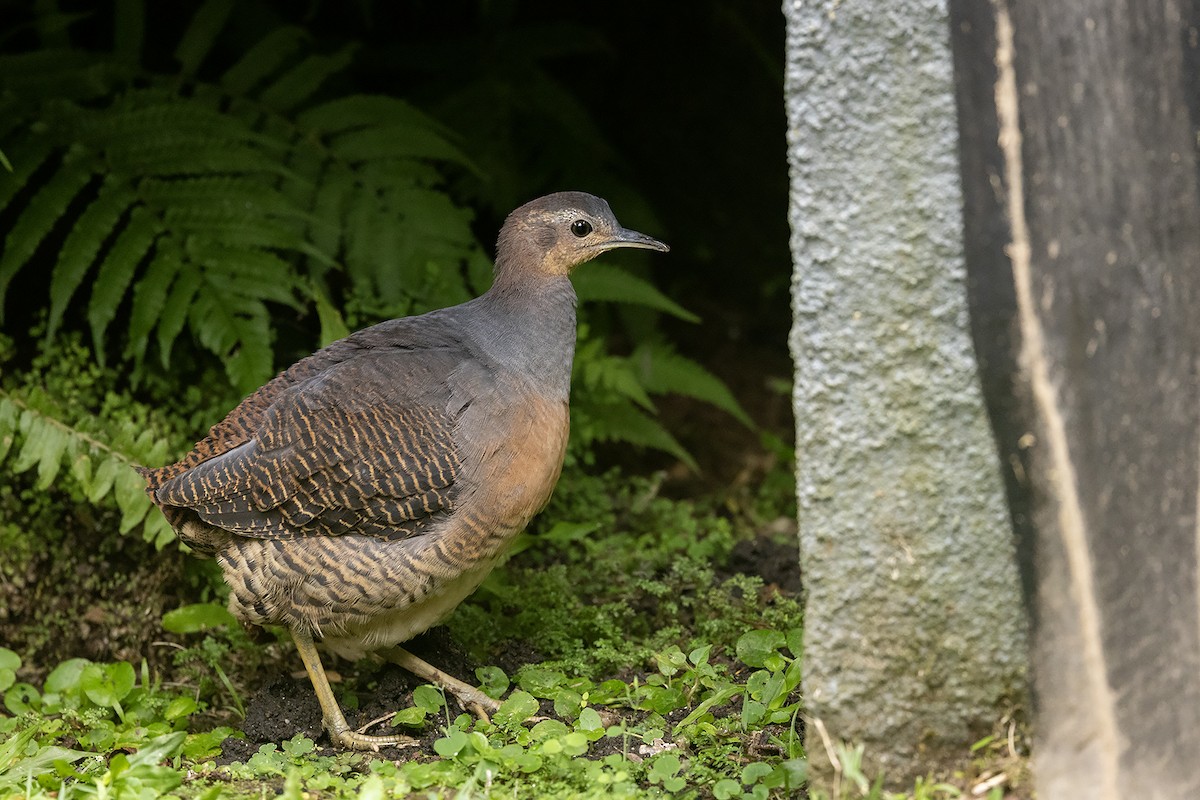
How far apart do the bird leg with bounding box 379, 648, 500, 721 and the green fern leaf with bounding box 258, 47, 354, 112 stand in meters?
2.95

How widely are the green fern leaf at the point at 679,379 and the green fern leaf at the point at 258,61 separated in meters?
2.37

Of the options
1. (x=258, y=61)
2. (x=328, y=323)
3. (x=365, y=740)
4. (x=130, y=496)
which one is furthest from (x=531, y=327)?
(x=258, y=61)

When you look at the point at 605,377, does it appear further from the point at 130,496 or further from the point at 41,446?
the point at 41,446

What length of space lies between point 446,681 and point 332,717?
0.41 m

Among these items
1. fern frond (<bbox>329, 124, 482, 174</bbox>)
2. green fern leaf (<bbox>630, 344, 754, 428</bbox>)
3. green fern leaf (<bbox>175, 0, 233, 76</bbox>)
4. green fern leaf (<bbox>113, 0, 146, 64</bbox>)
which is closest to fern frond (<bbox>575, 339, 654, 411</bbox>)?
green fern leaf (<bbox>630, 344, 754, 428</bbox>)

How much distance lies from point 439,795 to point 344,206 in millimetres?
3213

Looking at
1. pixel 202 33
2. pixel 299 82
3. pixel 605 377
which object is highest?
pixel 202 33

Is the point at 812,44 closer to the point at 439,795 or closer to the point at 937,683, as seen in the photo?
the point at 937,683

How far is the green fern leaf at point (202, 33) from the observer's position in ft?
18.7

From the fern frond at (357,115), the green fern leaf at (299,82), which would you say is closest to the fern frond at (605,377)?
the fern frond at (357,115)

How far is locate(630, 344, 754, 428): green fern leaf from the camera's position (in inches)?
231

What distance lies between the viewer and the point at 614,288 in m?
5.47

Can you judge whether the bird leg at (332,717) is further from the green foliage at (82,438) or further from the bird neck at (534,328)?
the bird neck at (534,328)

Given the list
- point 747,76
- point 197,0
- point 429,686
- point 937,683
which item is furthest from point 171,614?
point 747,76
